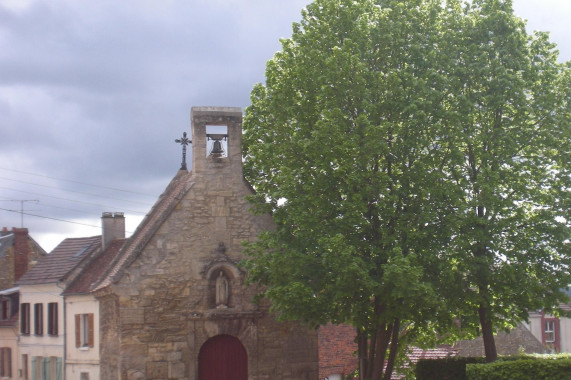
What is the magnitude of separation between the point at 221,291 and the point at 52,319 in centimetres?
1370

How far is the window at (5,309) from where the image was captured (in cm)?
4634

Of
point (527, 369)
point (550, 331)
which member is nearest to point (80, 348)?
point (527, 369)

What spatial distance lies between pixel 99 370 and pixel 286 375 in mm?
6908

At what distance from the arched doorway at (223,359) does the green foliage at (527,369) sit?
24.9 ft

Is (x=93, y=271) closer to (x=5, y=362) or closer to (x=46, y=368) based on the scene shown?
(x=46, y=368)

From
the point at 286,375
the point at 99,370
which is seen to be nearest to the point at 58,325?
the point at 99,370

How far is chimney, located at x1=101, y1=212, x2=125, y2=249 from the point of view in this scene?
3838cm

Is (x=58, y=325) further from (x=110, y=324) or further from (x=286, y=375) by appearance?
(x=286, y=375)

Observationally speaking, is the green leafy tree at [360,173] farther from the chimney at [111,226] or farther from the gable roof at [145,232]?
the chimney at [111,226]

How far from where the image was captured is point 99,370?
101 ft

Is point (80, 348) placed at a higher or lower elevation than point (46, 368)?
higher

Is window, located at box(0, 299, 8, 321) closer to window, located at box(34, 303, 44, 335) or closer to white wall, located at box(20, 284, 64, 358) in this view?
white wall, located at box(20, 284, 64, 358)

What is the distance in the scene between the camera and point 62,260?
132ft

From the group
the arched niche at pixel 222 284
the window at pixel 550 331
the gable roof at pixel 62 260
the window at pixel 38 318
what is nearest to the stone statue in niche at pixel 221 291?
the arched niche at pixel 222 284
